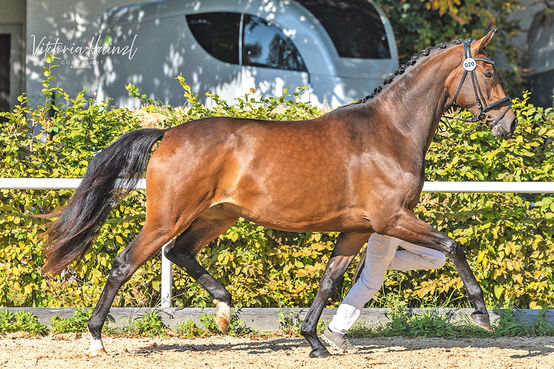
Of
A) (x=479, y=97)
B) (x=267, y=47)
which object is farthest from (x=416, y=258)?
(x=267, y=47)


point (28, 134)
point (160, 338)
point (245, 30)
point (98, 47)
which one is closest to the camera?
point (160, 338)

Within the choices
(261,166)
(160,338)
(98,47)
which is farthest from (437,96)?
(98,47)

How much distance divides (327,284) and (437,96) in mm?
1463

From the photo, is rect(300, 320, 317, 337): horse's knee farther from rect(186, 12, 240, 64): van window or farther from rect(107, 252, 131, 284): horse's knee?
rect(186, 12, 240, 64): van window

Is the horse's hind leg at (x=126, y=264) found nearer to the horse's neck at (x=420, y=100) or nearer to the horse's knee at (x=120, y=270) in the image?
the horse's knee at (x=120, y=270)

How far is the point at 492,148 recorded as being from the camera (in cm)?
631

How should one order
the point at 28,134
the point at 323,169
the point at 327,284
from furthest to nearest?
the point at 28,134
the point at 327,284
the point at 323,169

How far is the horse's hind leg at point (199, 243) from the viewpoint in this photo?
5438 millimetres

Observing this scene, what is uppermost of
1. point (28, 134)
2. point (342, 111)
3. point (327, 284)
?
point (342, 111)

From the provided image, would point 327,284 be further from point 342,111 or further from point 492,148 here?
point 492,148

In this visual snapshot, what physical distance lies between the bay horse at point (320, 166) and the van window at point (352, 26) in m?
5.69

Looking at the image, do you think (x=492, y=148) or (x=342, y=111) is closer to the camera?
(x=342, y=111)
